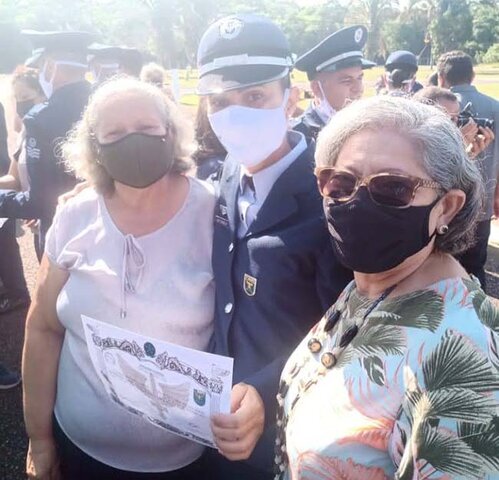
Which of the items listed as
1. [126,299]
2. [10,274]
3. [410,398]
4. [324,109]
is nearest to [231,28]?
[126,299]

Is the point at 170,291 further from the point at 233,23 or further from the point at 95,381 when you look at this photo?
the point at 233,23

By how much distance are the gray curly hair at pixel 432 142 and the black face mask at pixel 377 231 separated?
0.08 metres

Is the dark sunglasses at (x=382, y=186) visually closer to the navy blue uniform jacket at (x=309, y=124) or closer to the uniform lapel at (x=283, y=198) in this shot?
the uniform lapel at (x=283, y=198)

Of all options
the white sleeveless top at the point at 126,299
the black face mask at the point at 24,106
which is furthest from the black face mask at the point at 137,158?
the black face mask at the point at 24,106

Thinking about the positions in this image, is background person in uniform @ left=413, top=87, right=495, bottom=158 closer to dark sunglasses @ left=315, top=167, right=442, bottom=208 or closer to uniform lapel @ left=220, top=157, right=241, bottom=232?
uniform lapel @ left=220, top=157, right=241, bottom=232

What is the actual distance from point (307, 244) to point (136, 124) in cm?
74

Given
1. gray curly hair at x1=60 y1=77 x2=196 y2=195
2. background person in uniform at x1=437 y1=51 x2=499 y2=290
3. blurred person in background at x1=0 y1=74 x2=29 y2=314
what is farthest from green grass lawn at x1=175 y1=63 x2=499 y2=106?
gray curly hair at x1=60 y1=77 x2=196 y2=195

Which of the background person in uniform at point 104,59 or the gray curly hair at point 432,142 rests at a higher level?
the gray curly hair at point 432,142

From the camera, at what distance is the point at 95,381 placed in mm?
1862

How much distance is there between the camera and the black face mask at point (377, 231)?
1.24m

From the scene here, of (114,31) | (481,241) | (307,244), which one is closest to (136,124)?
(307,244)

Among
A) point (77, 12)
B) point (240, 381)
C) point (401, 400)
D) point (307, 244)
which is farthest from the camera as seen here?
point (77, 12)

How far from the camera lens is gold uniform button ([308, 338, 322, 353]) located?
54.7 inches

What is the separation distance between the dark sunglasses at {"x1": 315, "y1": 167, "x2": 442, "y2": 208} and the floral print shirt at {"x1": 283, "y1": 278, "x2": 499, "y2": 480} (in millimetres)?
208
